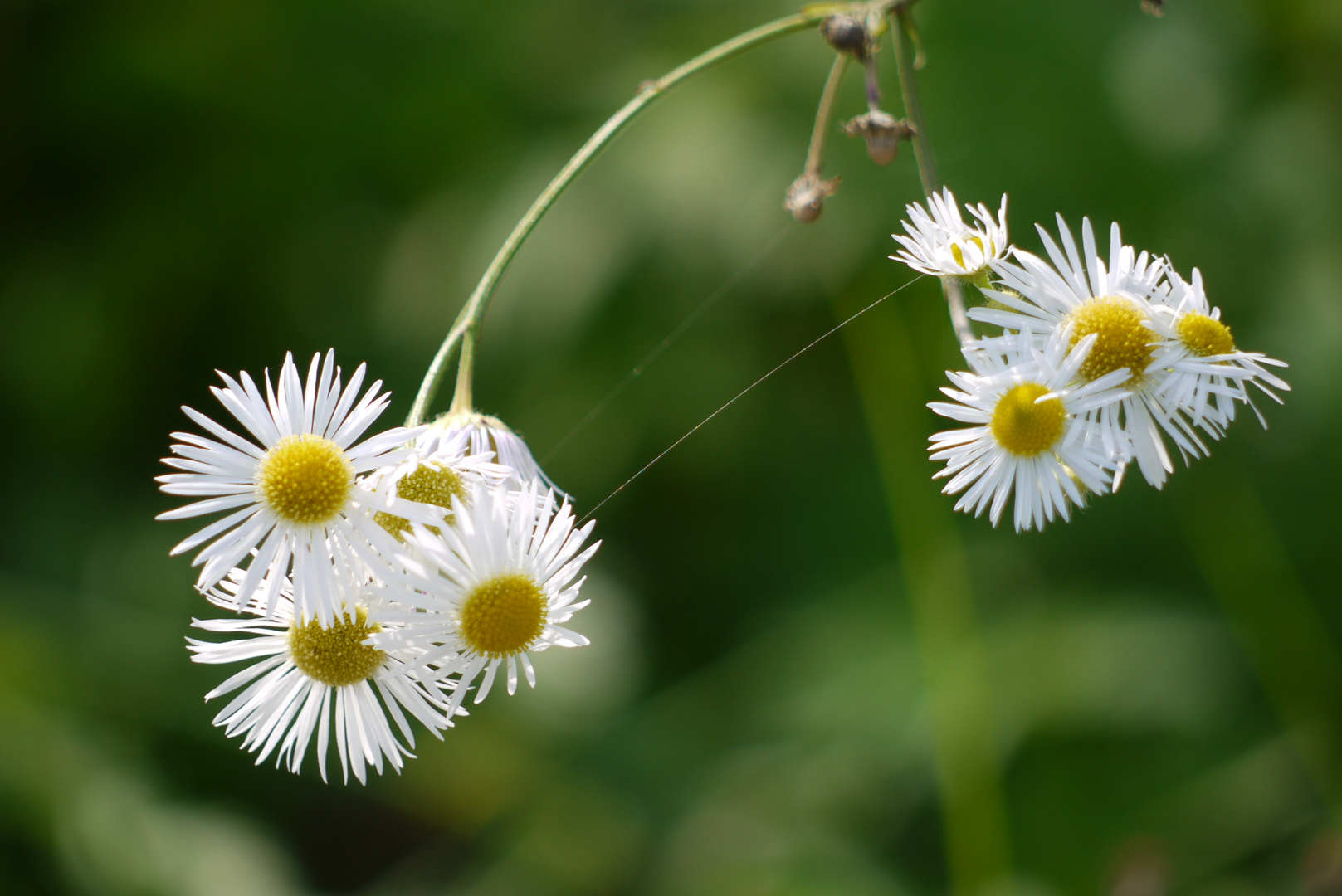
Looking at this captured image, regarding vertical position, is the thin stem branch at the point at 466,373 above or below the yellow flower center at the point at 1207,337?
above

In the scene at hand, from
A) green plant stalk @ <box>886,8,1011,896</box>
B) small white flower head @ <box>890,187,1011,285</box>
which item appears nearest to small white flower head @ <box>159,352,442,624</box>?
small white flower head @ <box>890,187,1011,285</box>

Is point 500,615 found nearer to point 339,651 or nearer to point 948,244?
point 339,651

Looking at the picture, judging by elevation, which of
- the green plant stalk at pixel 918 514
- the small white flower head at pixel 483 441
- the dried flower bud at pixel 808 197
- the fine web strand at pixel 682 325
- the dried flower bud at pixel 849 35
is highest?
the fine web strand at pixel 682 325

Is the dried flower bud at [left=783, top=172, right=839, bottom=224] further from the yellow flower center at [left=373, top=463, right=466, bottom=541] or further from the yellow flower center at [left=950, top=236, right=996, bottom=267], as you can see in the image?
the yellow flower center at [left=373, top=463, right=466, bottom=541]

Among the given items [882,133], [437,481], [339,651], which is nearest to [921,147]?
[882,133]

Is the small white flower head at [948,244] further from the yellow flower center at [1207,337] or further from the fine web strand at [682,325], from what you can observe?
the fine web strand at [682,325]

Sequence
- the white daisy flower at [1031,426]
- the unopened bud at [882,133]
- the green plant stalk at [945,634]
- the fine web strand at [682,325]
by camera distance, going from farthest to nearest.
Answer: the fine web strand at [682,325], the green plant stalk at [945,634], the unopened bud at [882,133], the white daisy flower at [1031,426]

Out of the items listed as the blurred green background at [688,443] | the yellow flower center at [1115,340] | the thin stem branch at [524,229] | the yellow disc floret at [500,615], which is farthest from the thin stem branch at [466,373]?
the blurred green background at [688,443]
